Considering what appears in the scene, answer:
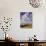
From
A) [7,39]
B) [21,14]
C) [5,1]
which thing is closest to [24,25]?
[21,14]

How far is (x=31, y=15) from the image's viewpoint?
4.36 m

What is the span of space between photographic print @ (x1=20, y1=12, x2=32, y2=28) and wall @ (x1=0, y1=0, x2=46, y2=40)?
104 mm

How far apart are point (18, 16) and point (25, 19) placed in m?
0.26

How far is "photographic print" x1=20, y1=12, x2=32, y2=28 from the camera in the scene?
4.32 m

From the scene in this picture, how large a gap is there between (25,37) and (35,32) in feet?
1.26

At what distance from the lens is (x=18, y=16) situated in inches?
171

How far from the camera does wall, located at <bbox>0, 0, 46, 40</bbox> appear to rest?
431 centimetres

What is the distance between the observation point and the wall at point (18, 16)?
4.31 metres

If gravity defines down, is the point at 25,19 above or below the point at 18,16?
below

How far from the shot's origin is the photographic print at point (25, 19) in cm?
432

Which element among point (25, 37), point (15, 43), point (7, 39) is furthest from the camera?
point (25, 37)

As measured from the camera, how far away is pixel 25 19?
4.33 m

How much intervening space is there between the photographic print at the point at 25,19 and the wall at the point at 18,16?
0.10 m

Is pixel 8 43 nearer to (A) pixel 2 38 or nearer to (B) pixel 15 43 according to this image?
(B) pixel 15 43
